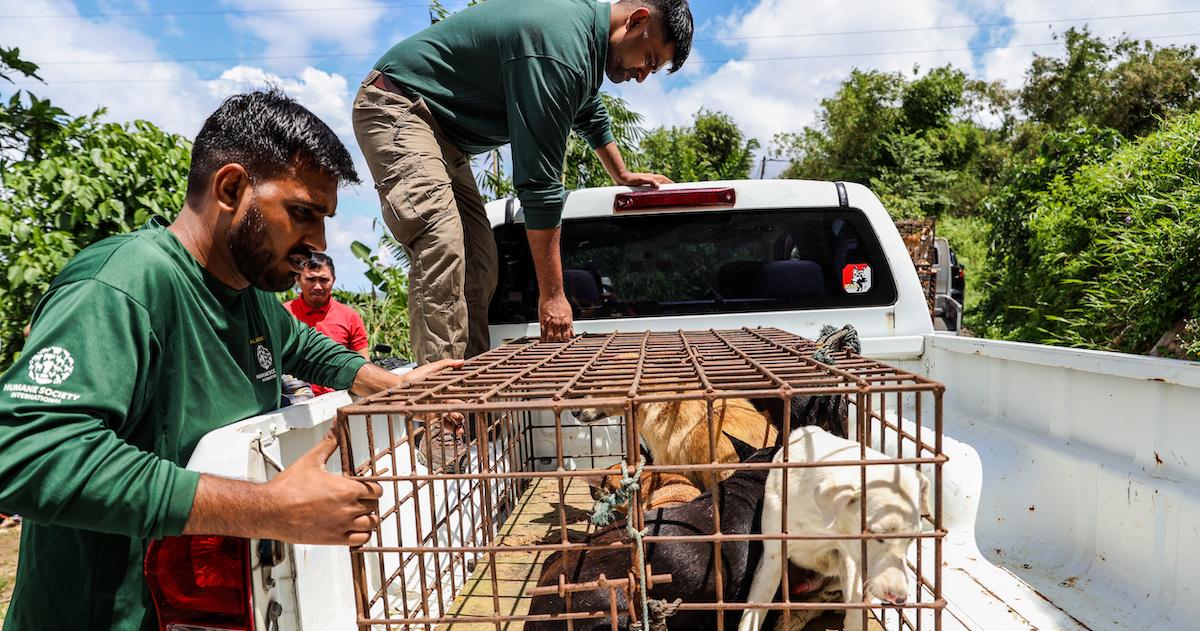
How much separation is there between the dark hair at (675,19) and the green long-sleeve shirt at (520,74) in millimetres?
195

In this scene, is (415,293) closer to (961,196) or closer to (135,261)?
(135,261)

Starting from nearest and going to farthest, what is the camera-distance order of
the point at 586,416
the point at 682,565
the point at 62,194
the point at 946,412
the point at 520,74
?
the point at 682,565, the point at 520,74, the point at 586,416, the point at 946,412, the point at 62,194

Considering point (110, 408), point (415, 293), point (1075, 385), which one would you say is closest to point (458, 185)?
point (415, 293)

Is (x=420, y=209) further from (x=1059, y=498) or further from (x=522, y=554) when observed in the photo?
(x=1059, y=498)

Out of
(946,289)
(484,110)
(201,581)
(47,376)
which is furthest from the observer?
(946,289)

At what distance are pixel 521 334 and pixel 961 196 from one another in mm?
27868

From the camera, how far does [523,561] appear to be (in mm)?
2174

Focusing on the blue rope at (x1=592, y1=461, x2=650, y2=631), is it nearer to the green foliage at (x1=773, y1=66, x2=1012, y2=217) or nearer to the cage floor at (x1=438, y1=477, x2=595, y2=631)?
the cage floor at (x1=438, y1=477, x2=595, y2=631)

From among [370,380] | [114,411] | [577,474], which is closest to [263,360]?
[370,380]

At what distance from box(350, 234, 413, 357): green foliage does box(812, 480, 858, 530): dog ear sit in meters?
6.71

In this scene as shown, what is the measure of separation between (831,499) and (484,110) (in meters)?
2.11

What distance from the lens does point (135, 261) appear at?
123 centimetres

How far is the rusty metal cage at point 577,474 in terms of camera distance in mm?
1182

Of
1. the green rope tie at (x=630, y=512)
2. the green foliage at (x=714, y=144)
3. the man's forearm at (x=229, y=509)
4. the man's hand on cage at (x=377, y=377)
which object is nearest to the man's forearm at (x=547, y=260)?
the man's hand on cage at (x=377, y=377)
